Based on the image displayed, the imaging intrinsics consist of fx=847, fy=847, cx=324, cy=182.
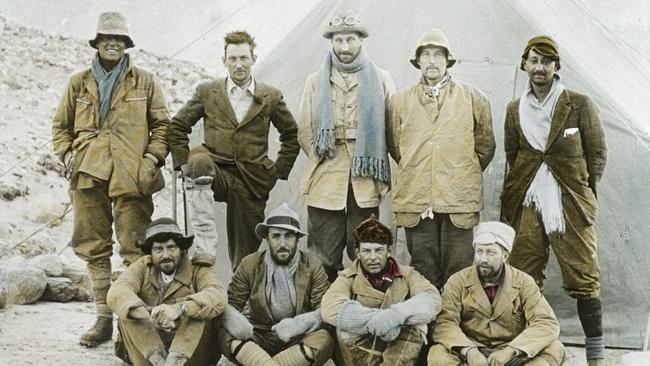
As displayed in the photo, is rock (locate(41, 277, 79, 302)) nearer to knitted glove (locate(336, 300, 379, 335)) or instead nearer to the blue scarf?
the blue scarf

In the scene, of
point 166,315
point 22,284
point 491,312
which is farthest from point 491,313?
point 22,284

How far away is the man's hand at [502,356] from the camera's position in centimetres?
375

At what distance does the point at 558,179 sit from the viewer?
427 cm

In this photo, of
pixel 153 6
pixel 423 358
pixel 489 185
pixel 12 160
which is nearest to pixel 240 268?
pixel 423 358

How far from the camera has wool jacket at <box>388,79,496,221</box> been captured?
14.3ft

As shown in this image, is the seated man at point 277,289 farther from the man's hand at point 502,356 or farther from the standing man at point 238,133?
the man's hand at point 502,356

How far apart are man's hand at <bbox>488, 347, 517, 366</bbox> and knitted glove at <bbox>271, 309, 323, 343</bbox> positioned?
0.85 meters

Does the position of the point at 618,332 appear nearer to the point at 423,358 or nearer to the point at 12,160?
the point at 423,358

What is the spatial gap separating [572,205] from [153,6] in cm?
1169

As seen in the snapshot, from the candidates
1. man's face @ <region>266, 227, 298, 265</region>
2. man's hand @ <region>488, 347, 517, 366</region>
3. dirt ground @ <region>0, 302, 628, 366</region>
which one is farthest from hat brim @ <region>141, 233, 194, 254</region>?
man's hand @ <region>488, 347, 517, 366</region>

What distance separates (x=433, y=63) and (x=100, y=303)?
7.42 feet

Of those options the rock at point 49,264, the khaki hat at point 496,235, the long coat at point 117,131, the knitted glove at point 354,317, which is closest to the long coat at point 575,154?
the khaki hat at point 496,235

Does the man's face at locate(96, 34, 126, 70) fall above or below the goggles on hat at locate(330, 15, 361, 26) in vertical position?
below

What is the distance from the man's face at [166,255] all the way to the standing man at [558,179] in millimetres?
1727
